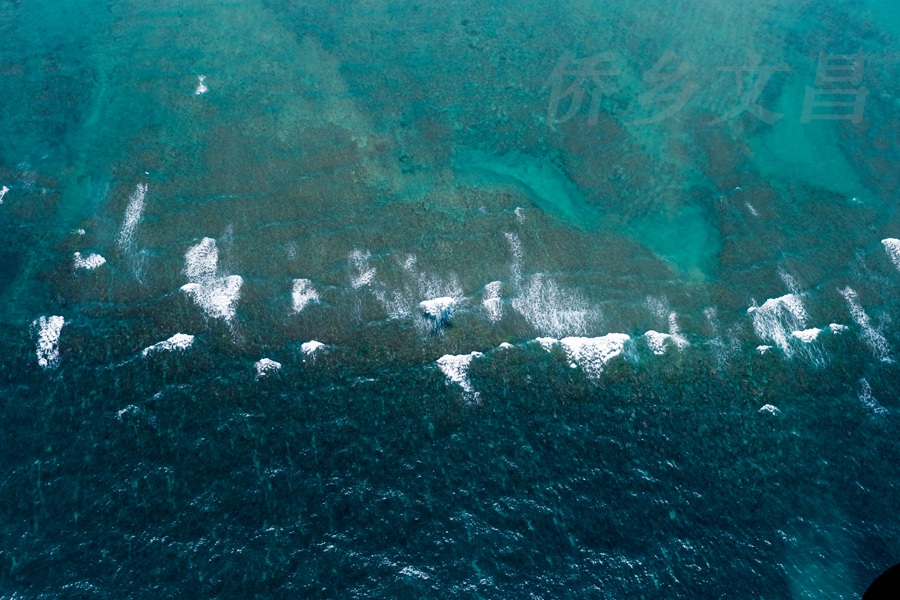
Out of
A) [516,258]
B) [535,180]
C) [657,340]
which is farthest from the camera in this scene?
[535,180]

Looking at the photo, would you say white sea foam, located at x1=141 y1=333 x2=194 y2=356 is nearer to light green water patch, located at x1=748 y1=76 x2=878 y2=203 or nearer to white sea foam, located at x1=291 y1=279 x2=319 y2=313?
white sea foam, located at x1=291 y1=279 x2=319 y2=313

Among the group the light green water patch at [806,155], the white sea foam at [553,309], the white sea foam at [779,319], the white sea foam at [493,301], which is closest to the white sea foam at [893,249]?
the light green water patch at [806,155]

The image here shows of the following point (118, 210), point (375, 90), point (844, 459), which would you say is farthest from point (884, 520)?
point (118, 210)

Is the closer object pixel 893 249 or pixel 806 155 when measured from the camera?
pixel 893 249

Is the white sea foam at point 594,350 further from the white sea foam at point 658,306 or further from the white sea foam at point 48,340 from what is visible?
the white sea foam at point 48,340

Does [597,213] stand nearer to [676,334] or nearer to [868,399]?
[676,334]

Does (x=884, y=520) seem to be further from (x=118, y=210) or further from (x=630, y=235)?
(x=118, y=210)

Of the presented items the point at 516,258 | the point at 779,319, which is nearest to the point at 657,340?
the point at 779,319
